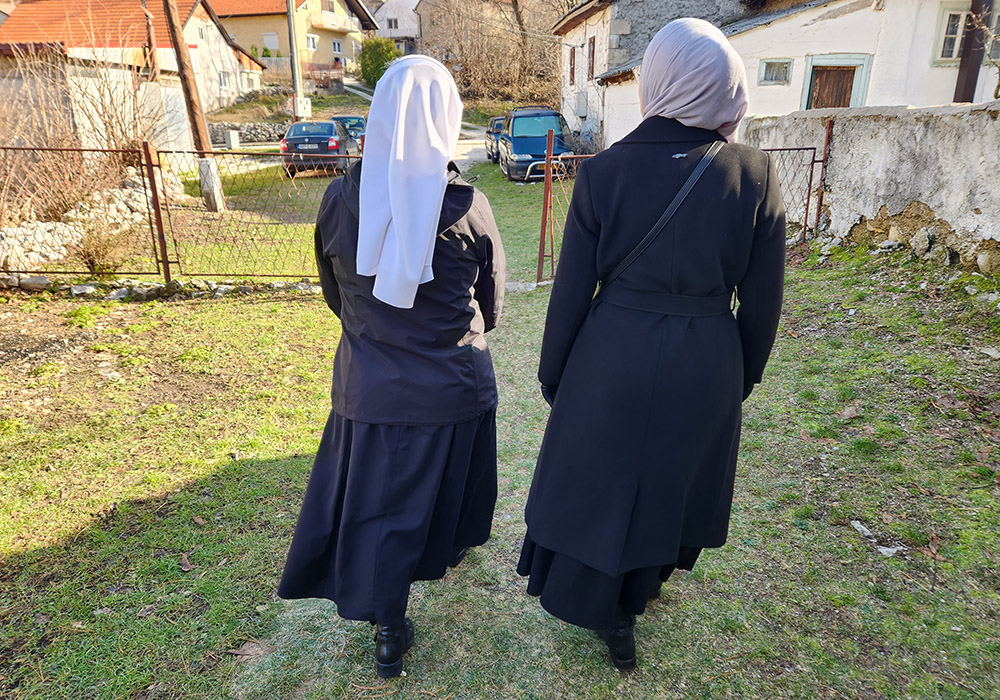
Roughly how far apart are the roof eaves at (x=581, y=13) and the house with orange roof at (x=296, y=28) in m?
18.4

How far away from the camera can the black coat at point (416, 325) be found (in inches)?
76.7

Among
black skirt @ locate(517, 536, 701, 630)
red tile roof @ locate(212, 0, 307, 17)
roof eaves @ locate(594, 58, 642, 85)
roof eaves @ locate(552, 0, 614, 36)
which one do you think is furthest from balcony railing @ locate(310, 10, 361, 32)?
black skirt @ locate(517, 536, 701, 630)

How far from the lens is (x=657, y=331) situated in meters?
1.80

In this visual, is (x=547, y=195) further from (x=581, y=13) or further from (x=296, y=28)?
(x=296, y=28)

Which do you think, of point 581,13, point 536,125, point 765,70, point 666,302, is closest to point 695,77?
point 666,302

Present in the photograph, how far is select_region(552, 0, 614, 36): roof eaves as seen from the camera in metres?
17.2

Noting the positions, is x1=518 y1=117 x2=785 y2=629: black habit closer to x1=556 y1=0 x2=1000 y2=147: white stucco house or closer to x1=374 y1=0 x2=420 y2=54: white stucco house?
x1=556 y1=0 x2=1000 y2=147: white stucco house

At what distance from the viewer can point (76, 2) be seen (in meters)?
20.1

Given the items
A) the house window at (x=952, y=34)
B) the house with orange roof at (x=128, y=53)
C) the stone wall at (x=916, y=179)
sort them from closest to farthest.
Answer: the stone wall at (x=916, y=179) < the house with orange roof at (x=128, y=53) < the house window at (x=952, y=34)

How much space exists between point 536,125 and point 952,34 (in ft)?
27.8

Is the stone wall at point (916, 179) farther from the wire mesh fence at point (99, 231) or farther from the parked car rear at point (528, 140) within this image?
the parked car rear at point (528, 140)

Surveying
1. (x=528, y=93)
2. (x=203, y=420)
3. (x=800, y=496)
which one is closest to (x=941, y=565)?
(x=800, y=496)

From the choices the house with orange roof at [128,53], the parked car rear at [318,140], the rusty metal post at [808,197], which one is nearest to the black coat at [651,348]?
the rusty metal post at [808,197]

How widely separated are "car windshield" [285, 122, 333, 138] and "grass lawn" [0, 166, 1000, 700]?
41.9 feet
